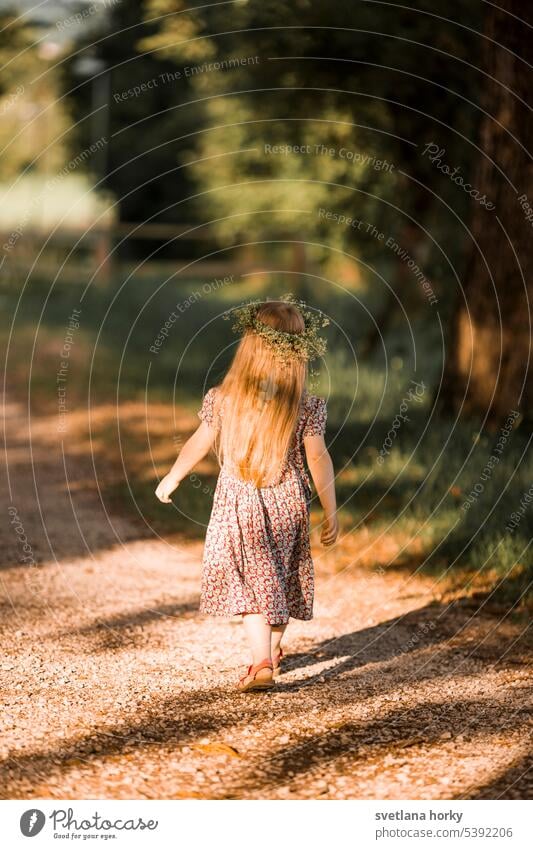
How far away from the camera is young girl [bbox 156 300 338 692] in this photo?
4.45m

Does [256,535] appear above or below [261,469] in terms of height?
below

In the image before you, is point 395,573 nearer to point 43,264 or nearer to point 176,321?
point 176,321

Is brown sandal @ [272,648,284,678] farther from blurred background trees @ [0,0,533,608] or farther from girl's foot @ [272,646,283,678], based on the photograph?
blurred background trees @ [0,0,533,608]

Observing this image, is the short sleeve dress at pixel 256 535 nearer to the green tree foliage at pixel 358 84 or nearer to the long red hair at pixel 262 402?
the long red hair at pixel 262 402

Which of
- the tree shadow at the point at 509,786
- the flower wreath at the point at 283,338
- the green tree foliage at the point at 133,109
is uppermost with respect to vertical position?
the green tree foliage at the point at 133,109

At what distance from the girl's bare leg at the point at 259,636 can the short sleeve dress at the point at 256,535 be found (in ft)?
0.12

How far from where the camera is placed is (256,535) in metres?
4.51

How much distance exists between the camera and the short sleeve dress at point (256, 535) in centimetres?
449

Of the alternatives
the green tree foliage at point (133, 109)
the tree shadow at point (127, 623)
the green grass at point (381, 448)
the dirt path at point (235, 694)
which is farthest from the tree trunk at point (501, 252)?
the green tree foliage at point (133, 109)

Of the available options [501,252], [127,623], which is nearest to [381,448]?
[501,252]

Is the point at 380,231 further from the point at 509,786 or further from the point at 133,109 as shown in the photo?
the point at 133,109

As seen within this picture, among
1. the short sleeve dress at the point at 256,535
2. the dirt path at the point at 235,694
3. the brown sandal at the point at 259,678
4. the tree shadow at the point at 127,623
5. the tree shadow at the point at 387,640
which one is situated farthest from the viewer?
the tree shadow at the point at 127,623

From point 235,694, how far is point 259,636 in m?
0.24
